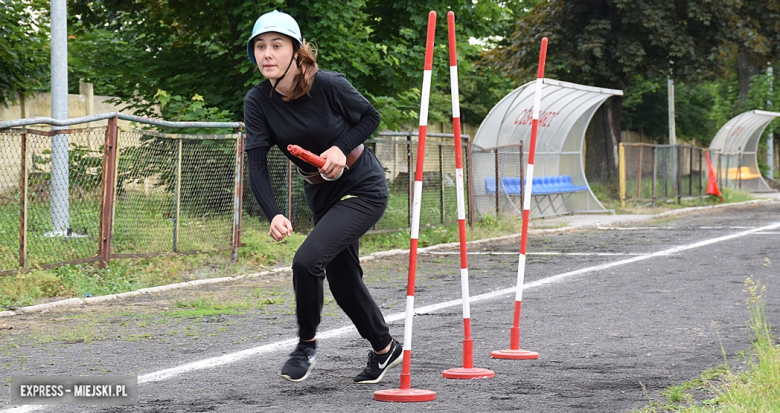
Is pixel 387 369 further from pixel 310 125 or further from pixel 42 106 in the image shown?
pixel 42 106

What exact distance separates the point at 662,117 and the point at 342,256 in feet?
157

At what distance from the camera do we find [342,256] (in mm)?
5113

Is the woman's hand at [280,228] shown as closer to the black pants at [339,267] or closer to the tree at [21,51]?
the black pants at [339,267]

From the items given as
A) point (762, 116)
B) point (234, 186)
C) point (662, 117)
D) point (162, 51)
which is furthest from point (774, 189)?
point (234, 186)

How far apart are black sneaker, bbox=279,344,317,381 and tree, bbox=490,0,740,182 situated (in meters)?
23.1

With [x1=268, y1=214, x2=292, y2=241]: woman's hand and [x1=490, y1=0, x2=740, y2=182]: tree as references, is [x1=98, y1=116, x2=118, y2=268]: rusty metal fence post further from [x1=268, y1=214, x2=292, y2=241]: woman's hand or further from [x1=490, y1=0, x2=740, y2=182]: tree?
[x1=490, y1=0, x2=740, y2=182]: tree

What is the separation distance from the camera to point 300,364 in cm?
514

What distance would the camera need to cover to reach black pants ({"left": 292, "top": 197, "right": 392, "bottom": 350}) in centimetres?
476

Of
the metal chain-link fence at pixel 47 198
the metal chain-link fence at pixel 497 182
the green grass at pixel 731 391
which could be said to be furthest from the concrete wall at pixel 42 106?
the green grass at pixel 731 391

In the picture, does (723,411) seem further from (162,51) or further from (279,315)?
(162,51)

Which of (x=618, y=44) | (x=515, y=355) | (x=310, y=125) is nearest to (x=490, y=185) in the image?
(x=618, y=44)

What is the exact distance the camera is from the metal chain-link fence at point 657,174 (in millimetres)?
24453

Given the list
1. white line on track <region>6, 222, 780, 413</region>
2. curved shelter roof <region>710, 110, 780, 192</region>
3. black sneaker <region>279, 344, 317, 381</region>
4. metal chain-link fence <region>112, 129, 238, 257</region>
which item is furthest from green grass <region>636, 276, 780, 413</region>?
curved shelter roof <region>710, 110, 780, 192</region>

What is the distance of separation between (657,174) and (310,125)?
75.1 ft
